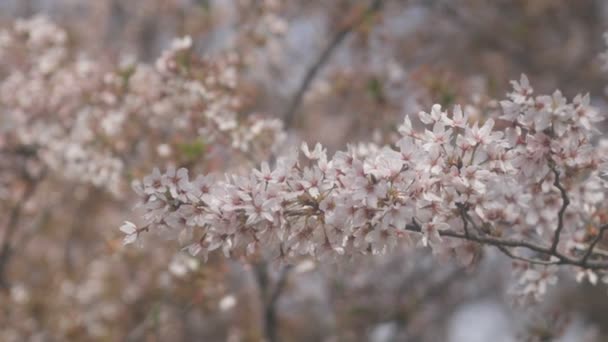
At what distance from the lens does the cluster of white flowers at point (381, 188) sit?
2242 millimetres

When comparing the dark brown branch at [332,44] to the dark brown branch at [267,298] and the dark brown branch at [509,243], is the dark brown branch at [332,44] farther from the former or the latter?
the dark brown branch at [509,243]

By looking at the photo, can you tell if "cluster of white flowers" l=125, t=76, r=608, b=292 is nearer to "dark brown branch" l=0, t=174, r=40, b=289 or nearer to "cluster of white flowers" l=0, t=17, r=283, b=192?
"cluster of white flowers" l=0, t=17, r=283, b=192

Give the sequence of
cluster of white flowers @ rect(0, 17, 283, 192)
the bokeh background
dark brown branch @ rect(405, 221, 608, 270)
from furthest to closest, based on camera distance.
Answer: the bokeh background
cluster of white flowers @ rect(0, 17, 283, 192)
dark brown branch @ rect(405, 221, 608, 270)

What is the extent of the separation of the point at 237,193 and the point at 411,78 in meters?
3.37

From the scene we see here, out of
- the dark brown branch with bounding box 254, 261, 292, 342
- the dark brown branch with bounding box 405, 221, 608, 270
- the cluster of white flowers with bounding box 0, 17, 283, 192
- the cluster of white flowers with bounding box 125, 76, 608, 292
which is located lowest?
the dark brown branch with bounding box 405, 221, 608, 270

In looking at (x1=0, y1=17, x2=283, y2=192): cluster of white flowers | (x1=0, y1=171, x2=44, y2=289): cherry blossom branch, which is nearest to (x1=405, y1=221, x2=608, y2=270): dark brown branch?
(x1=0, y1=17, x2=283, y2=192): cluster of white flowers

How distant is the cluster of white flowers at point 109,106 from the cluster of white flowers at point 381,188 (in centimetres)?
174

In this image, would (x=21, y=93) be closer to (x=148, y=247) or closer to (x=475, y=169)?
(x=148, y=247)

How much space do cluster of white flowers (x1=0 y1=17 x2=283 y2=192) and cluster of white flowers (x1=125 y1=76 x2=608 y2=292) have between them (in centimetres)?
174

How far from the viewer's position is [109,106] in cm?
505

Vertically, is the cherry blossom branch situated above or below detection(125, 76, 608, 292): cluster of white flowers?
above

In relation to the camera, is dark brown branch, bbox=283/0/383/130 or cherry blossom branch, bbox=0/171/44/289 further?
cherry blossom branch, bbox=0/171/44/289

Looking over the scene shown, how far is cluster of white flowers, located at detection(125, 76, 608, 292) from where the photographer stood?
7.36 feet

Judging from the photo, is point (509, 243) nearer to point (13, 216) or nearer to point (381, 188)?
point (381, 188)
